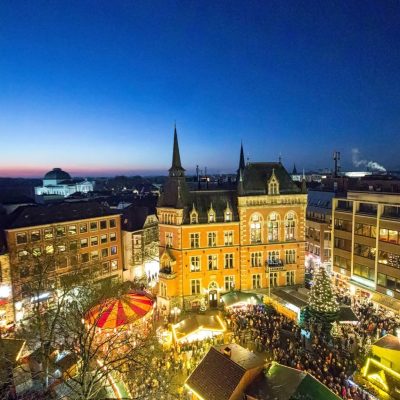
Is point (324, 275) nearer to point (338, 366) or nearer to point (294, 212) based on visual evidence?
point (338, 366)

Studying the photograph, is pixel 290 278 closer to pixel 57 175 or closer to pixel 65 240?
pixel 65 240

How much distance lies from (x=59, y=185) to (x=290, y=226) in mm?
153195

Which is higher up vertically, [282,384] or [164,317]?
[282,384]

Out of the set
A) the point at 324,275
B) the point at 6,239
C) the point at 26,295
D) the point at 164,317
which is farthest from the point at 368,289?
the point at 6,239

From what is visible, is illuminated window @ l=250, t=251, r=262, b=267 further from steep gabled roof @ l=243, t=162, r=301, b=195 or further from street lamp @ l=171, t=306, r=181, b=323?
street lamp @ l=171, t=306, r=181, b=323

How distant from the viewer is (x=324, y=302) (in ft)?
103

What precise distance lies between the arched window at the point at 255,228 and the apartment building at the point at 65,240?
20715mm

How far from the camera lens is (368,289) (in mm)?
40812

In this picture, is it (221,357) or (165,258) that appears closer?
(221,357)

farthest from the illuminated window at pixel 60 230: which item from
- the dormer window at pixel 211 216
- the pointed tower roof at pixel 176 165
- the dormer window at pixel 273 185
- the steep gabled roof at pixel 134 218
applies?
the dormer window at pixel 273 185

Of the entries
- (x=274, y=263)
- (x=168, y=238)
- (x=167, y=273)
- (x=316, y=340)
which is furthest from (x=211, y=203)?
(x=316, y=340)

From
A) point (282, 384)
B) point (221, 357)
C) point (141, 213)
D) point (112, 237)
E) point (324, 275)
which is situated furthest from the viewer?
point (141, 213)

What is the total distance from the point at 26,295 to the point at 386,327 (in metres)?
43.0

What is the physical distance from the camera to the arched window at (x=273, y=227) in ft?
143
